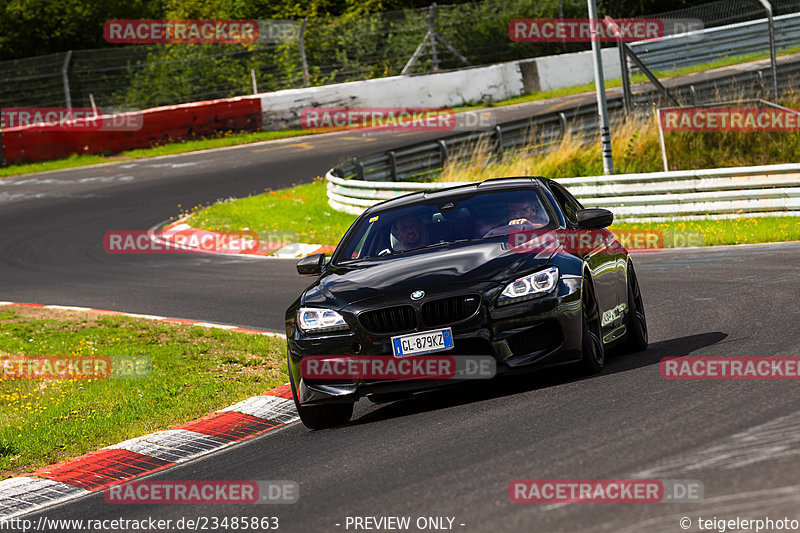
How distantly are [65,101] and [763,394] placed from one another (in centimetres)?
3009

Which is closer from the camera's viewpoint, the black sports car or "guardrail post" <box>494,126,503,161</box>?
the black sports car

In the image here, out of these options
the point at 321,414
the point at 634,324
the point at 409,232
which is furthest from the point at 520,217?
the point at 321,414

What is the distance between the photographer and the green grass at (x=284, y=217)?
21.9 metres

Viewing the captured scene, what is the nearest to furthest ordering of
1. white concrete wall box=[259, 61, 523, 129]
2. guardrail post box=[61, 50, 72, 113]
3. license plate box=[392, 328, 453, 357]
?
license plate box=[392, 328, 453, 357] < guardrail post box=[61, 50, 72, 113] < white concrete wall box=[259, 61, 523, 129]

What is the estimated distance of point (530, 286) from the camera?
7.73m

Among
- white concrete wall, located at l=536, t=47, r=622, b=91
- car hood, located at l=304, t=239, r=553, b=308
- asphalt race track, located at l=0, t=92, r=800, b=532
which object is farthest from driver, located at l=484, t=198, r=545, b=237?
white concrete wall, located at l=536, t=47, r=622, b=91

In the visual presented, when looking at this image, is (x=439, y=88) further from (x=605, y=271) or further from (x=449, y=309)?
(x=449, y=309)

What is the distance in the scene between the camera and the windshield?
8.80 meters

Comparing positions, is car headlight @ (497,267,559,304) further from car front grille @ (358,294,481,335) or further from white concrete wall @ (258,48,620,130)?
white concrete wall @ (258,48,620,130)

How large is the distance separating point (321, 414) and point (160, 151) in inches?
1024

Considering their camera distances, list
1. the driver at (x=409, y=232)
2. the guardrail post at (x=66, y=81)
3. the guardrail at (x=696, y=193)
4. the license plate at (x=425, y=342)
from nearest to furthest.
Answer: the license plate at (x=425, y=342) → the driver at (x=409, y=232) → the guardrail at (x=696, y=193) → the guardrail post at (x=66, y=81)

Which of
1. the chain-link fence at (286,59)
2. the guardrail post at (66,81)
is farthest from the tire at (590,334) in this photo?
the guardrail post at (66,81)

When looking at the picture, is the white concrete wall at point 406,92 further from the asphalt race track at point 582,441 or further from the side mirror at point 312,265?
the side mirror at point 312,265

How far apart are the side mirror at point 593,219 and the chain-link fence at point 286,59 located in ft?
82.9
